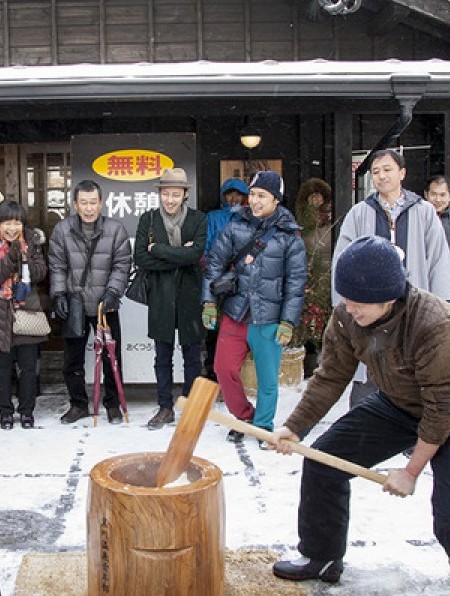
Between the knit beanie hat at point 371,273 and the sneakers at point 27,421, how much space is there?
410cm

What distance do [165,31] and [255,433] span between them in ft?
22.1

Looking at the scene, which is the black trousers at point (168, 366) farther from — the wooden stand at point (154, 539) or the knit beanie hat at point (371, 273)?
the knit beanie hat at point (371, 273)

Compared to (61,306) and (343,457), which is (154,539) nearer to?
(343,457)

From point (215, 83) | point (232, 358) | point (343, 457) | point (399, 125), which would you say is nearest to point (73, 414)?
point (232, 358)

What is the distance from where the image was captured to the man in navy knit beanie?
2.99 meters

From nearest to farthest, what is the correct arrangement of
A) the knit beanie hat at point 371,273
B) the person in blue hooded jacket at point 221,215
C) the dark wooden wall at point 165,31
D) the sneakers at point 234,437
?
1. the knit beanie hat at point 371,273
2. the sneakers at point 234,437
3. the person in blue hooded jacket at point 221,215
4. the dark wooden wall at point 165,31

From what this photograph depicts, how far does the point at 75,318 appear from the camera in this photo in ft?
21.2

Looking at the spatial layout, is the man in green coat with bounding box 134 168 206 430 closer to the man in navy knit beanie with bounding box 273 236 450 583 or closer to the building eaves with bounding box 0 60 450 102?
the building eaves with bounding box 0 60 450 102

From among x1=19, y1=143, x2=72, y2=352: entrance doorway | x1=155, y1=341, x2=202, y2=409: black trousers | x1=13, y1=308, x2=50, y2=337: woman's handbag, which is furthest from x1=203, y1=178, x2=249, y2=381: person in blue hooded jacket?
x1=19, y1=143, x2=72, y2=352: entrance doorway

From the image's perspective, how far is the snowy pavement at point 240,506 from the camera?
377cm

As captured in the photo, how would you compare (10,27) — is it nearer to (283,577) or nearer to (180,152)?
(180,152)

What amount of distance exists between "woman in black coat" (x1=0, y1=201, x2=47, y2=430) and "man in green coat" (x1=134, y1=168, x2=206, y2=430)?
90 centimetres

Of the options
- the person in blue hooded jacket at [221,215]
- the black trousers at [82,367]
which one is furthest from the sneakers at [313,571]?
the person in blue hooded jacket at [221,215]

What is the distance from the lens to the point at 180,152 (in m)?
7.31
